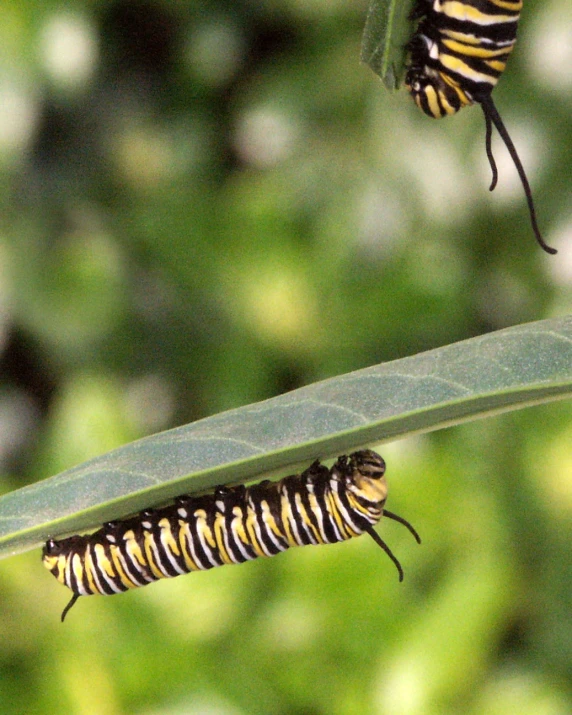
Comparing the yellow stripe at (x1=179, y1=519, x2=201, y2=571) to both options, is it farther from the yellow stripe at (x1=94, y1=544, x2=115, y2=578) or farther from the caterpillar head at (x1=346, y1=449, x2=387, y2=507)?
the caterpillar head at (x1=346, y1=449, x2=387, y2=507)

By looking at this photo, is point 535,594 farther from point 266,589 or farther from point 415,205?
point 415,205

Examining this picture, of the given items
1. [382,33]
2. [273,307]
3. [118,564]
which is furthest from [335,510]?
[273,307]

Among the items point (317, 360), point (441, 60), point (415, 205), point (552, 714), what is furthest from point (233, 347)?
point (441, 60)

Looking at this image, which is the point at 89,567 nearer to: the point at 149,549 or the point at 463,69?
the point at 149,549

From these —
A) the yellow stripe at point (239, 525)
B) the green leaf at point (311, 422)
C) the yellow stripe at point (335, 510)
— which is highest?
the green leaf at point (311, 422)

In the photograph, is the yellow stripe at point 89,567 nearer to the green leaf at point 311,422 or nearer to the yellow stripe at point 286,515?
the yellow stripe at point 286,515

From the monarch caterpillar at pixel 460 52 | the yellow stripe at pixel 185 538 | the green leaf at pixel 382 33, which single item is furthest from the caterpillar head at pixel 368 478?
the green leaf at pixel 382 33
